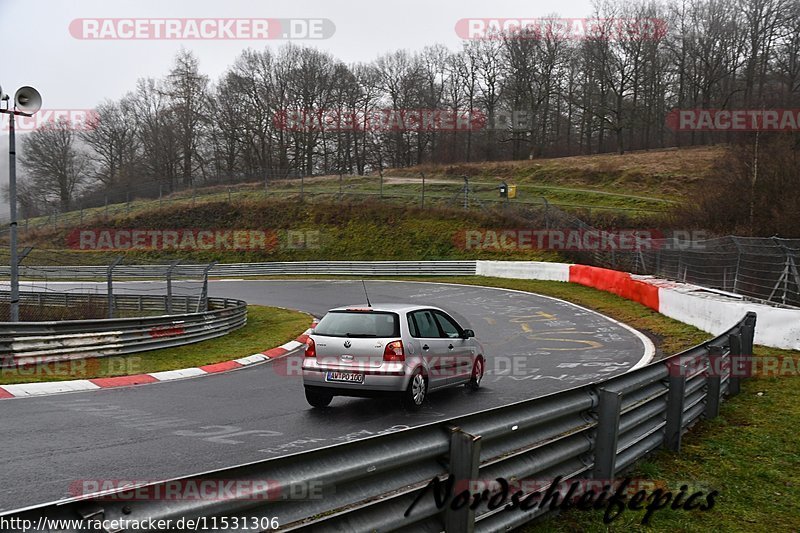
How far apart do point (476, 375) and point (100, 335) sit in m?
8.13

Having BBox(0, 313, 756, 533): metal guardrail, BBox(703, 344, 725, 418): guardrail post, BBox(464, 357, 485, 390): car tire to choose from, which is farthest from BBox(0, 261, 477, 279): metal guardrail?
BBox(0, 313, 756, 533): metal guardrail

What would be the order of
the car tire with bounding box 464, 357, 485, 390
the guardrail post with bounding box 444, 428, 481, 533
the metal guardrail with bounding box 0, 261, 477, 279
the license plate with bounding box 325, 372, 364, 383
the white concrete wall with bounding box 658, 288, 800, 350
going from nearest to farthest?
1. the guardrail post with bounding box 444, 428, 481, 533
2. the license plate with bounding box 325, 372, 364, 383
3. the car tire with bounding box 464, 357, 485, 390
4. the white concrete wall with bounding box 658, 288, 800, 350
5. the metal guardrail with bounding box 0, 261, 477, 279

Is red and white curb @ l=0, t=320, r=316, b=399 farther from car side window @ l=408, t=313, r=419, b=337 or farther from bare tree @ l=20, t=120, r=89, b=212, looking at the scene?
bare tree @ l=20, t=120, r=89, b=212

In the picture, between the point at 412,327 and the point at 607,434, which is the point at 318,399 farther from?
the point at 607,434

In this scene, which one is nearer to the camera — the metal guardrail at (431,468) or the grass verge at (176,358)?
the metal guardrail at (431,468)

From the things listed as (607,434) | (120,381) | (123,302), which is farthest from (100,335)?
(123,302)

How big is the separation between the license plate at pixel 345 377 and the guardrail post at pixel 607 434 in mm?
4211

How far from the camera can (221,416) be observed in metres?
8.82

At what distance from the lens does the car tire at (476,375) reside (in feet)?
Answer: 35.0

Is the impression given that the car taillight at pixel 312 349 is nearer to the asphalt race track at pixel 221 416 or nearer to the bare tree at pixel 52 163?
the asphalt race track at pixel 221 416

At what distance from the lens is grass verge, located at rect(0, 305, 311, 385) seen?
11.8 metres

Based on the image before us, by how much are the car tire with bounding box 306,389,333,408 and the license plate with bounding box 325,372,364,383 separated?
0.43 metres

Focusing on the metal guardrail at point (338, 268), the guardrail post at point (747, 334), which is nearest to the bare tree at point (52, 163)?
the metal guardrail at point (338, 268)

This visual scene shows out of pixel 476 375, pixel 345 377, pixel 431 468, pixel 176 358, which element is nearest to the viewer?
pixel 431 468
